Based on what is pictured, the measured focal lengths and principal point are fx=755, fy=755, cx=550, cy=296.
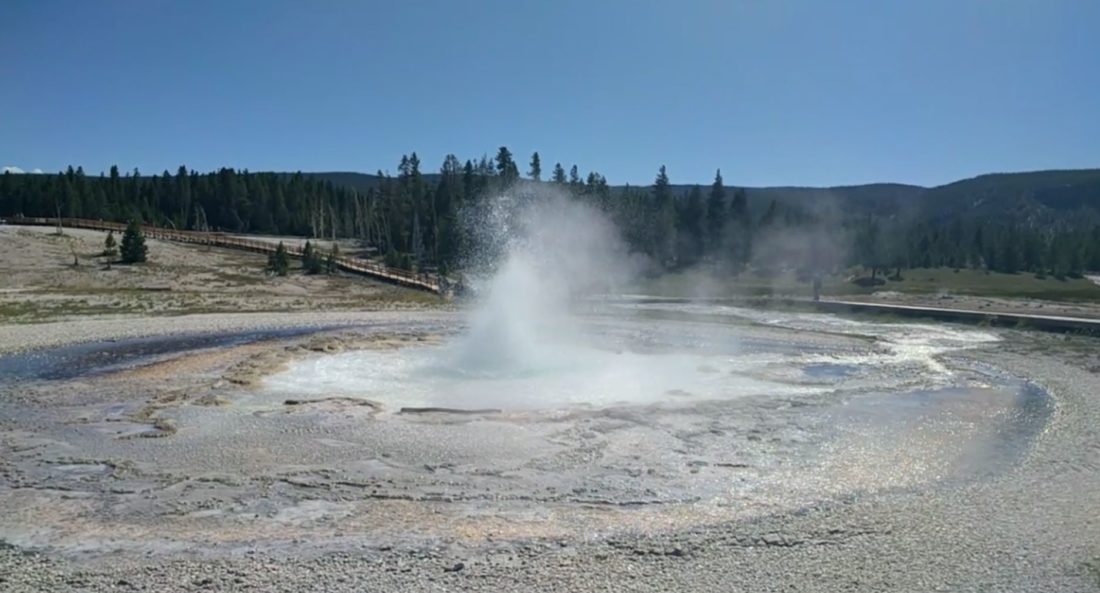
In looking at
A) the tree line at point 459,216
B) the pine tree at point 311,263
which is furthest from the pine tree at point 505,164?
the pine tree at point 311,263

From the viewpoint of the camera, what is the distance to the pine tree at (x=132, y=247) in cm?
4531

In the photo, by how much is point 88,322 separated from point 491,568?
83.5 ft

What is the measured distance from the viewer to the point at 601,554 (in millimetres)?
7508

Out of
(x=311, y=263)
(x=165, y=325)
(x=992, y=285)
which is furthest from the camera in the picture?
(x=992, y=285)

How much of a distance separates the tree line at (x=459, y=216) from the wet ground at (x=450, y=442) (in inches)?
1601

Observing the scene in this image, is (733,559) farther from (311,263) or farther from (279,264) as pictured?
(311,263)

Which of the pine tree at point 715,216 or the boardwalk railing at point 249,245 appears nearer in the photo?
the boardwalk railing at point 249,245

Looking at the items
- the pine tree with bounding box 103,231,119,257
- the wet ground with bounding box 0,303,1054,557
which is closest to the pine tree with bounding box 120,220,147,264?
the pine tree with bounding box 103,231,119,257

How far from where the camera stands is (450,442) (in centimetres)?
1170

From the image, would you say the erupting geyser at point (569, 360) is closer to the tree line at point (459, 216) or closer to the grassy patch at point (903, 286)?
the grassy patch at point (903, 286)

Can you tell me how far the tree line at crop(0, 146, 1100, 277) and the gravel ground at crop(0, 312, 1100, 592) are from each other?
5065 cm

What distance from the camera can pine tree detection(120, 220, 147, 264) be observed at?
45.3m

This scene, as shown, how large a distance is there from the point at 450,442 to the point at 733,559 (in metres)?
5.42

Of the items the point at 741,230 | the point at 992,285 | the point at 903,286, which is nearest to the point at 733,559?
the point at 903,286
